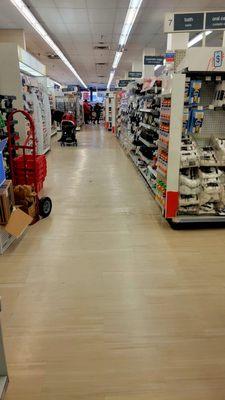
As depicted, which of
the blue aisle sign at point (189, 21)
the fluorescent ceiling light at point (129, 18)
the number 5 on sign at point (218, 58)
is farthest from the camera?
the fluorescent ceiling light at point (129, 18)

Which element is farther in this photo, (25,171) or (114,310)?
(25,171)

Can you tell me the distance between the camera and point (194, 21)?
182 inches

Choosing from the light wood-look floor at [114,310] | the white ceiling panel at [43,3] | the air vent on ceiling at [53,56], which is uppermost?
the air vent on ceiling at [53,56]

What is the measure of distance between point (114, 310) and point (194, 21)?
171 inches

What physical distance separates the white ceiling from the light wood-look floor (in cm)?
613

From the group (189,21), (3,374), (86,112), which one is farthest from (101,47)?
(3,374)

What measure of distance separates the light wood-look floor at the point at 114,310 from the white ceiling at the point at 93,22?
241 inches

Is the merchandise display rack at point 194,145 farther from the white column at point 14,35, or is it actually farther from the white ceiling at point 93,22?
the white column at point 14,35

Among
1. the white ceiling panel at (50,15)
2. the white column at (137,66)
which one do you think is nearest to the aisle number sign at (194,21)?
the white ceiling panel at (50,15)

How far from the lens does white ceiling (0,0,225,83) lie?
7785 mm

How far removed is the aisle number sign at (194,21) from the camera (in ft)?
15.1

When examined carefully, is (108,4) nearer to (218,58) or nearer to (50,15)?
(50,15)

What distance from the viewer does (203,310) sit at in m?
2.54

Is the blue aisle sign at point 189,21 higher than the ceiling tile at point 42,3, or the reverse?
the ceiling tile at point 42,3
